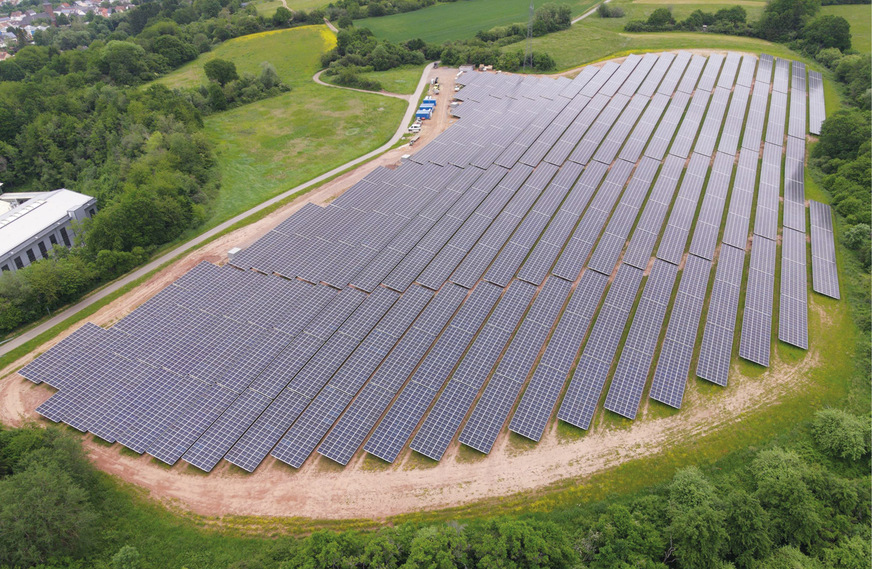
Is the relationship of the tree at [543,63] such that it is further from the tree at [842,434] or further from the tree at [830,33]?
the tree at [842,434]

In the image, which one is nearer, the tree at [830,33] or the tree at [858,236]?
the tree at [858,236]

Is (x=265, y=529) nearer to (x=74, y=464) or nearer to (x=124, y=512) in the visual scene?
(x=124, y=512)

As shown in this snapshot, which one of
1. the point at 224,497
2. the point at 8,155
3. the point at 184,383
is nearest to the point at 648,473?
the point at 224,497

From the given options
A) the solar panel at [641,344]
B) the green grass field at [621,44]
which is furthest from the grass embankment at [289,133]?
the solar panel at [641,344]

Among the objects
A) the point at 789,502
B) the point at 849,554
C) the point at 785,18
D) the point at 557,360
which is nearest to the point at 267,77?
the point at 557,360

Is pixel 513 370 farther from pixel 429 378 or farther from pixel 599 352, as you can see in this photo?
pixel 599 352
